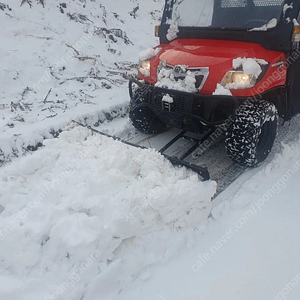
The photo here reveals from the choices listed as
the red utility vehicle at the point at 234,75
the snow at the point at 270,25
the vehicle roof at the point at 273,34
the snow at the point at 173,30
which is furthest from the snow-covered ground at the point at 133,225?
the snow at the point at 173,30

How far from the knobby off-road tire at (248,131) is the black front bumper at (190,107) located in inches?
4.9

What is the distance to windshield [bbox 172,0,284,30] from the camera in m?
3.31

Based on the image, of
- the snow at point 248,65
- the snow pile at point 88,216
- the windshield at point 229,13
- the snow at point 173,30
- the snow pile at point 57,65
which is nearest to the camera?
the snow pile at point 88,216

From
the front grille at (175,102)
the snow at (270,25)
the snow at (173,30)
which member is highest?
the snow at (270,25)

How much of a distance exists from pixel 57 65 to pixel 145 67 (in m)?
2.88

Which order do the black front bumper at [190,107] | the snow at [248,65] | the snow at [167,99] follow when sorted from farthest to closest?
the snow at [167,99] < the black front bumper at [190,107] < the snow at [248,65]

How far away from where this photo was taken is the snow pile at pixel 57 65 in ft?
13.6

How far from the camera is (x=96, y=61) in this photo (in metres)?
6.43

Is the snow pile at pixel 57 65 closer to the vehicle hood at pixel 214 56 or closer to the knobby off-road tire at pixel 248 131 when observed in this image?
the vehicle hood at pixel 214 56

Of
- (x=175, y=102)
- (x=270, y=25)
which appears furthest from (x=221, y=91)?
(x=270, y=25)

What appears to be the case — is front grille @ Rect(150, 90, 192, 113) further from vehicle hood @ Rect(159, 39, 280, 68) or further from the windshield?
the windshield

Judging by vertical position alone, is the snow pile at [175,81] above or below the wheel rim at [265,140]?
above

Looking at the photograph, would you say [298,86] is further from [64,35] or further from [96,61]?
[64,35]

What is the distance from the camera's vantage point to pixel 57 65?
587cm
